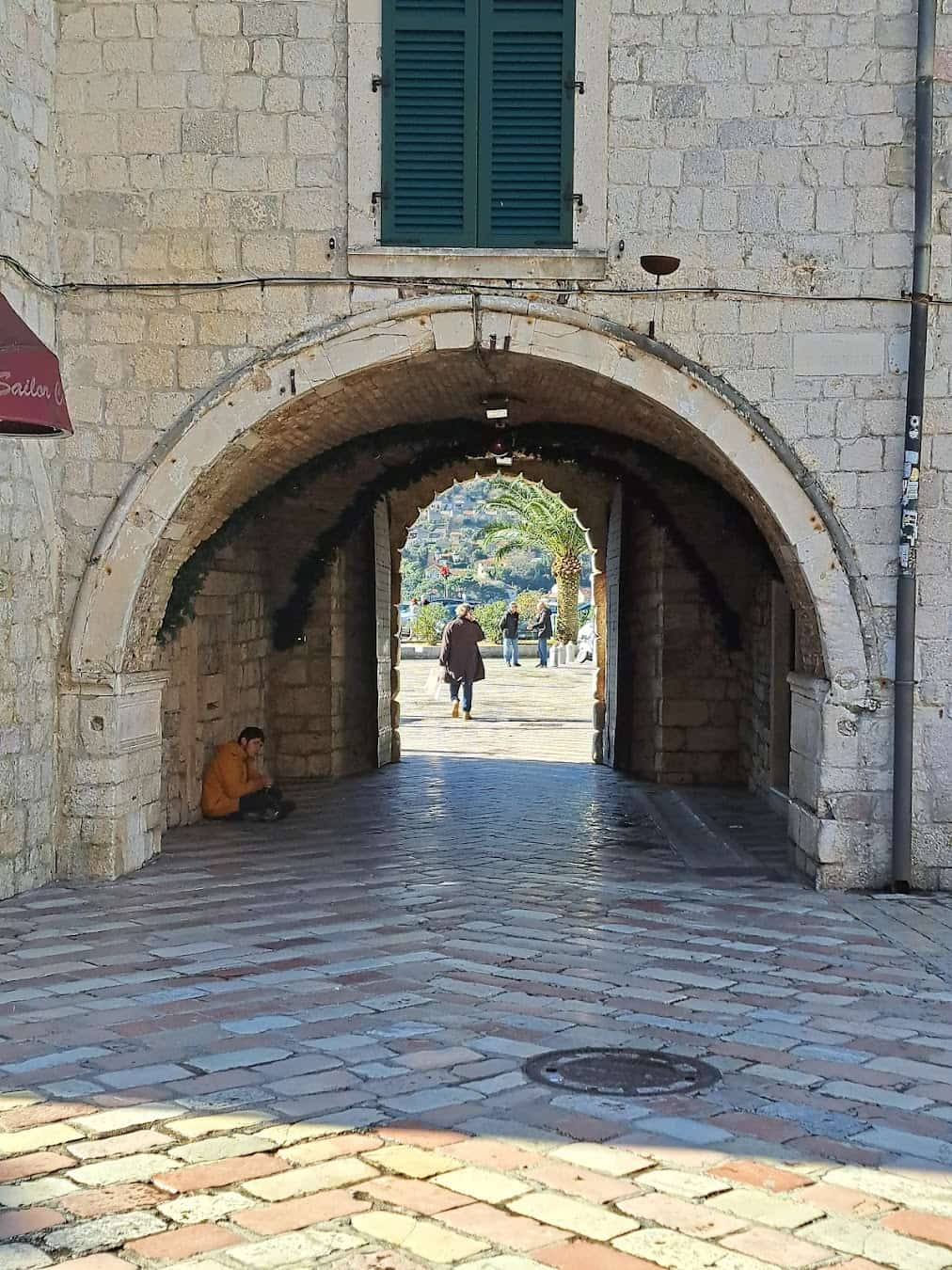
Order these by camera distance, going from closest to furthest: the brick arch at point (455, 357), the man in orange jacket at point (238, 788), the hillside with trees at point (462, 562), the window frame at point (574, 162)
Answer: the brick arch at point (455, 357)
the window frame at point (574, 162)
the man in orange jacket at point (238, 788)
the hillside with trees at point (462, 562)

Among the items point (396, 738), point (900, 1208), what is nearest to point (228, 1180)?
point (900, 1208)

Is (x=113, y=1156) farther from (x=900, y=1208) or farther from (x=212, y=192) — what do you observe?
(x=212, y=192)

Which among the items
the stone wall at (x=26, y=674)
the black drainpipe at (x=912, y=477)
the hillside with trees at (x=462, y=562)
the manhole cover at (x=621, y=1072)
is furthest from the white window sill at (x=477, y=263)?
the hillside with trees at (x=462, y=562)

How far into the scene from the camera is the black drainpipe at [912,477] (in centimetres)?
764

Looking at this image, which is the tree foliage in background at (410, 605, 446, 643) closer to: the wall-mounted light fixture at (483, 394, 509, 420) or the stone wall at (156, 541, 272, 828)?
the stone wall at (156, 541, 272, 828)

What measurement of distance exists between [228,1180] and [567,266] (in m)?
5.51

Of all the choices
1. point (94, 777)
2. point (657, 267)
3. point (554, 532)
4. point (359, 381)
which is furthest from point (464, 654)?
point (657, 267)

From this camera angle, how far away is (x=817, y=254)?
782cm

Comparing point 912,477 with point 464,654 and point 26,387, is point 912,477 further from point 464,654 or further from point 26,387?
point 464,654

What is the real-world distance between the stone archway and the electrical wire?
0.35ft

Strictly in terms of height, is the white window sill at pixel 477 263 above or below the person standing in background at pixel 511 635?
above

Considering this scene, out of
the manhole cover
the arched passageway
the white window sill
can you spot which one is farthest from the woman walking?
the manhole cover

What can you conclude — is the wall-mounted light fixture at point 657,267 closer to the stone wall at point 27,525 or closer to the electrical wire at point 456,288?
the electrical wire at point 456,288

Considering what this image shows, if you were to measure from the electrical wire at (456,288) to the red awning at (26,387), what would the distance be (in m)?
1.82
